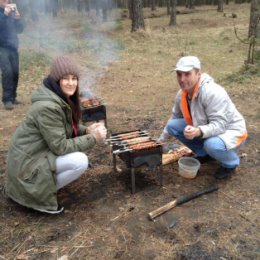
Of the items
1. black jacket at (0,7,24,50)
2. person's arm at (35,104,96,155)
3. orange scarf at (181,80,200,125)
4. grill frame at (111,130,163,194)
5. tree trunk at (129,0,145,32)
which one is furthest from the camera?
tree trunk at (129,0,145,32)

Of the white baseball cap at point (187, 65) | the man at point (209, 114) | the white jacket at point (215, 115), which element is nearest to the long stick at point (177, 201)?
the man at point (209, 114)

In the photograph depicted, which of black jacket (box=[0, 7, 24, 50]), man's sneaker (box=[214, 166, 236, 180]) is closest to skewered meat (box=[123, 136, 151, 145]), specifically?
man's sneaker (box=[214, 166, 236, 180])

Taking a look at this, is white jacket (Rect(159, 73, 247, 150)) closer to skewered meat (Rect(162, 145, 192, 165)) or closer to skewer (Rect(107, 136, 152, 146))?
skewer (Rect(107, 136, 152, 146))

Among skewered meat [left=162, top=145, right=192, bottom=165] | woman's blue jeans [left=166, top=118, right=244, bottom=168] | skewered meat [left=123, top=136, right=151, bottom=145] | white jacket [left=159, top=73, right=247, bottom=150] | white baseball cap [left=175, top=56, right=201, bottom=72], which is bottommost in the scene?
skewered meat [left=162, top=145, right=192, bottom=165]

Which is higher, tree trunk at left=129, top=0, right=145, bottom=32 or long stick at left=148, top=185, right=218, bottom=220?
tree trunk at left=129, top=0, right=145, bottom=32

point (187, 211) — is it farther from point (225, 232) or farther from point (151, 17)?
point (151, 17)

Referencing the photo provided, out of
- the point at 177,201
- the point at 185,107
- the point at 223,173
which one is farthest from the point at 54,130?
the point at 223,173

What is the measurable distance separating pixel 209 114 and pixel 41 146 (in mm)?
1708

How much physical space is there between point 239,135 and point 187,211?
993mm

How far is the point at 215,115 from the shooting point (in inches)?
134

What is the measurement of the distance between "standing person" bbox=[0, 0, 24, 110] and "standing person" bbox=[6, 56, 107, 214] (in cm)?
382

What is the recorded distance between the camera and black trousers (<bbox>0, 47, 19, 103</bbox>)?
644 cm

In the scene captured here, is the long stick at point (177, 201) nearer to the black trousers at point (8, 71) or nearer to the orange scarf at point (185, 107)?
the orange scarf at point (185, 107)

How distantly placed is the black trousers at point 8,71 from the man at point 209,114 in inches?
161
